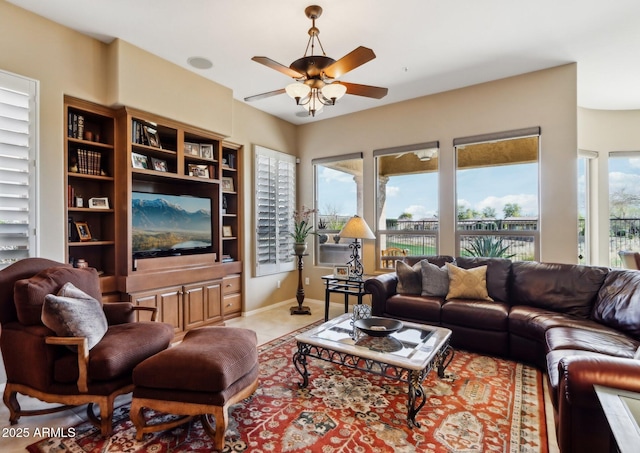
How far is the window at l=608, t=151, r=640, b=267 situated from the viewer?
504 cm

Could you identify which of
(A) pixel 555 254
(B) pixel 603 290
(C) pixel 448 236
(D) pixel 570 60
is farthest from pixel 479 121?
(B) pixel 603 290

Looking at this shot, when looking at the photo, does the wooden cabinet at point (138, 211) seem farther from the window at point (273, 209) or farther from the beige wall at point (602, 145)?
the beige wall at point (602, 145)

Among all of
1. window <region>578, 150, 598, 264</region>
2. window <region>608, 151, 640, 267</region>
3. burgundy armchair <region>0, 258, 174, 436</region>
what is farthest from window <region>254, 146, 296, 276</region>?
window <region>608, 151, 640, 267</region>

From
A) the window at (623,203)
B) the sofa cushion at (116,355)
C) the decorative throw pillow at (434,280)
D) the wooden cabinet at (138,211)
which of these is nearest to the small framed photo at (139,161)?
the wooden cabinet at (138,211)

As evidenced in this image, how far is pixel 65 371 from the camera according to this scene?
2051mm

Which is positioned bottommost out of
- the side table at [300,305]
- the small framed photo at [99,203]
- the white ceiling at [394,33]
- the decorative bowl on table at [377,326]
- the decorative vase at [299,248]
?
the side table at [300,305]

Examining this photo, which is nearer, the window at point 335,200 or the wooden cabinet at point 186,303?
the wooden cabinet at point 186,303

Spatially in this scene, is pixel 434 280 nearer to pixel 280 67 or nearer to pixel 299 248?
pixel 299 248

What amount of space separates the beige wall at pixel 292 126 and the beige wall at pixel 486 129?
0.01 metres

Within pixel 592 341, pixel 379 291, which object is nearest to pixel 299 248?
pixel 379 291

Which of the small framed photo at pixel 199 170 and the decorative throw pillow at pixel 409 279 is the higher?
the small framed photo at pixel 199 170

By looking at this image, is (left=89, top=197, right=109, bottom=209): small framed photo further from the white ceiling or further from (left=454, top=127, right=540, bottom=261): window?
(left=454, top=127, right=540, bottom=261): window

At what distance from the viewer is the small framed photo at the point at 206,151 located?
4215 mm

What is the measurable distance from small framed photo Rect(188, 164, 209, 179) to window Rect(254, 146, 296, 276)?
2.90 ft
